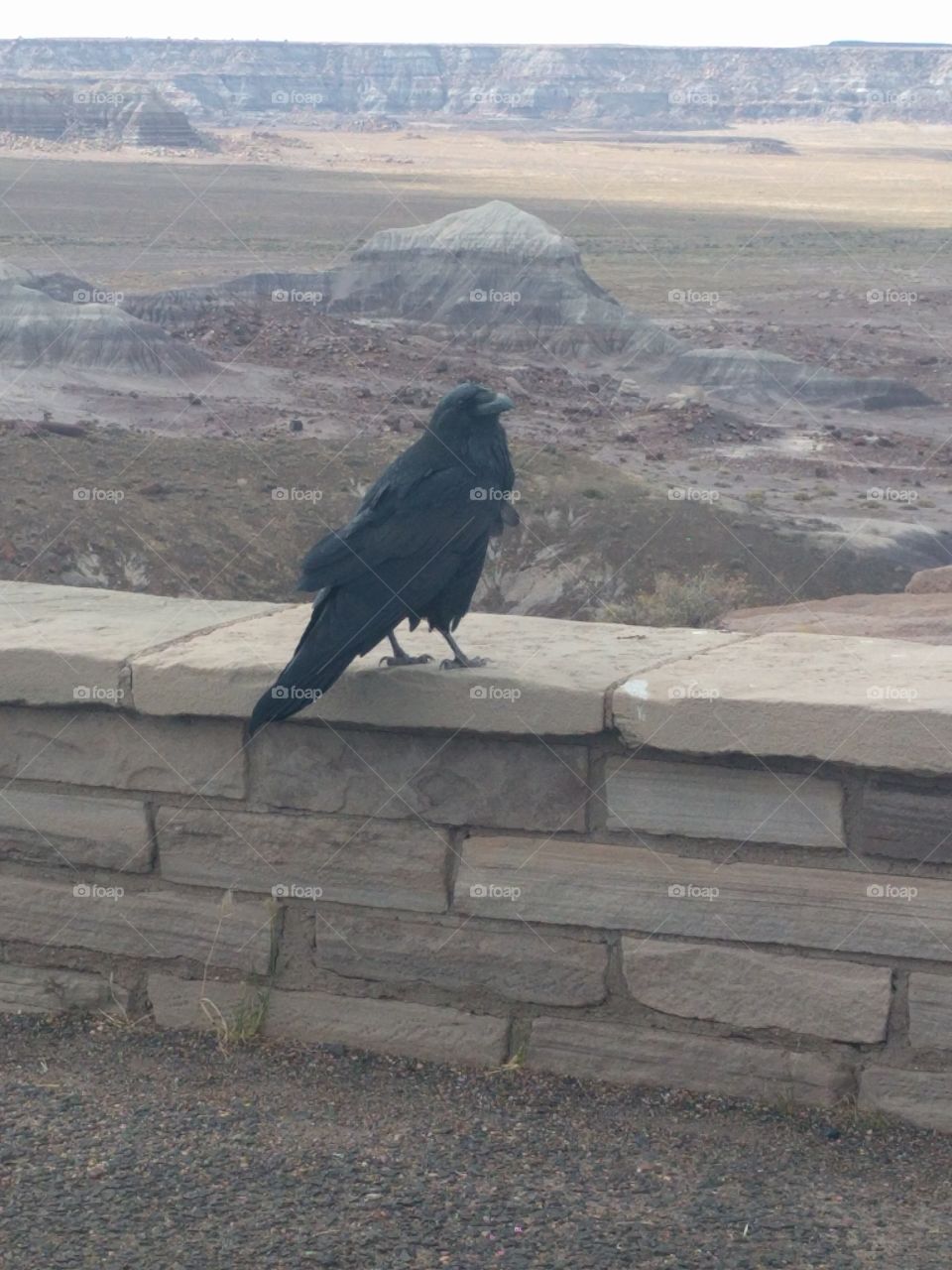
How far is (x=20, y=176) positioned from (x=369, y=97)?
78.0 m

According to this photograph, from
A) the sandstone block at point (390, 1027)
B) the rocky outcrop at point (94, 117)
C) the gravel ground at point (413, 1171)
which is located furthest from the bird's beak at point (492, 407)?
the rocky outcrop at point (94, 117)

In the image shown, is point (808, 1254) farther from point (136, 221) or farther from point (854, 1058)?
point (136, 221)

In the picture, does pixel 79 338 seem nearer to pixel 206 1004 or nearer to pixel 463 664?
pixel 206 1004

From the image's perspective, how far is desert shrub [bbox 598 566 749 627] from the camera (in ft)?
50.9

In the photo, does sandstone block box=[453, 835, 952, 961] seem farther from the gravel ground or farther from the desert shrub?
the desert shrub

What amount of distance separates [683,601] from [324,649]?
41.6ft

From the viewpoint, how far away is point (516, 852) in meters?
3.45

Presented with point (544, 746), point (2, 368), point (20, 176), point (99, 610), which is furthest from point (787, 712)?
point (20, 176)

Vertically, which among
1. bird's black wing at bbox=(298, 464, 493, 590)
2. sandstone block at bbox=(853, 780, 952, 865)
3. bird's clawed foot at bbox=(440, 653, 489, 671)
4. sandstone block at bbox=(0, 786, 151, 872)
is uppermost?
bird's black wing at bbox=(298, 464, 493, 590)

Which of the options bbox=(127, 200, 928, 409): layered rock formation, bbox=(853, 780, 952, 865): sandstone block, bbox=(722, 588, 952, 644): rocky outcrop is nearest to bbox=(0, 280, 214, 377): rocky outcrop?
bbox=(127, 200, 928, 409): layered rock formation

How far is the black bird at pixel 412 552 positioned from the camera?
335 centimetres

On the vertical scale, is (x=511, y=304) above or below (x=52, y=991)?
below

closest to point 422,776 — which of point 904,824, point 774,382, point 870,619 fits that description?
point 904,824

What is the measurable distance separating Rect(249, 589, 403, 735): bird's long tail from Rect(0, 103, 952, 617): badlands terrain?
1364cm
